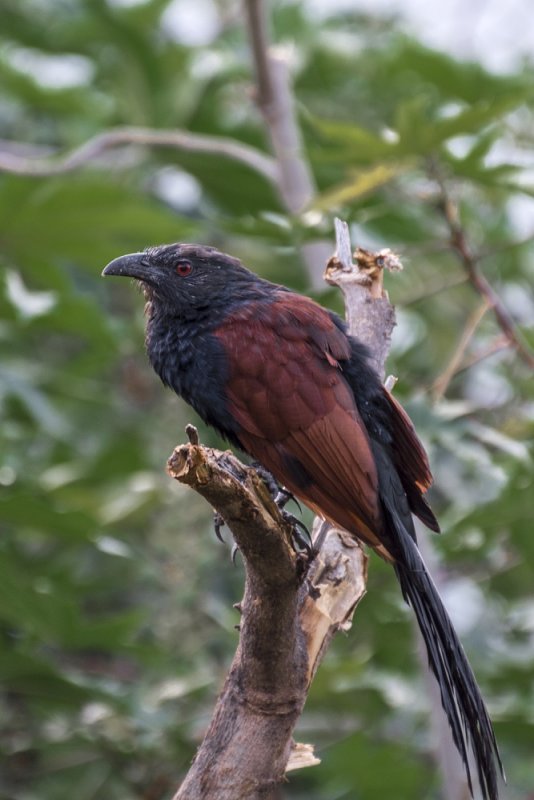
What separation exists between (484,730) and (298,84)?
3.96m

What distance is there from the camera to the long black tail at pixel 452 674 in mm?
2641

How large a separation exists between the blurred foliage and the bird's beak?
0.36 m

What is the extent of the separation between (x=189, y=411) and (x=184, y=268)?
1.46 metres

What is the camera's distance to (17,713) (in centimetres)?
455

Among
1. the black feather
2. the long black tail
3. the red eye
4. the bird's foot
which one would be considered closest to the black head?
the red eye

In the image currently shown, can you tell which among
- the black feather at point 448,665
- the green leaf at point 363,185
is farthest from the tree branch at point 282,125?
the black feather at point 448,665

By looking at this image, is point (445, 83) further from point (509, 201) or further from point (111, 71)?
point (111, 71)

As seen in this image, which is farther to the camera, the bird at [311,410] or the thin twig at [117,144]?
the thin twig at [117,144]

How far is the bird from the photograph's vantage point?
112 inches

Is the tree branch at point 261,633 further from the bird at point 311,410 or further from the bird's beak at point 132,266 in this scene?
the bird's beak at point 132,266

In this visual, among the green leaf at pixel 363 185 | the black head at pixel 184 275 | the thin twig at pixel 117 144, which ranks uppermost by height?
the thin twig at pixel 117 144

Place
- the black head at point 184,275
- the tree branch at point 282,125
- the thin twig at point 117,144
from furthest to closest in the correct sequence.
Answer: the tree branch at point 282,125 < the thin twig at point 117,144 < the black head at point 184,275

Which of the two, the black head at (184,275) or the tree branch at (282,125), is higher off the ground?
the tree branch at (282,125)

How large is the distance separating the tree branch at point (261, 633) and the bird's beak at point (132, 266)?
108 cm
